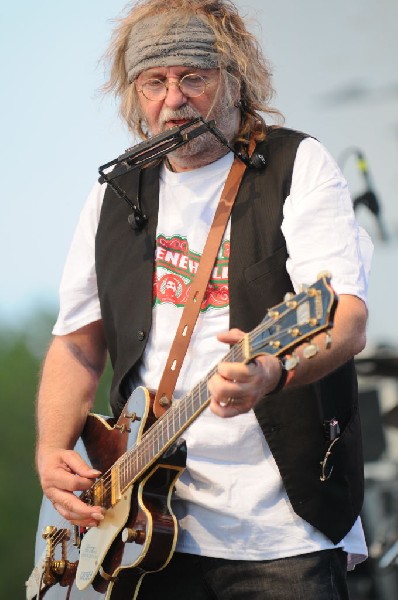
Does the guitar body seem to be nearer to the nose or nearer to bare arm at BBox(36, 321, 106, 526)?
bare arm at BBox(36, 321, 106, 526)

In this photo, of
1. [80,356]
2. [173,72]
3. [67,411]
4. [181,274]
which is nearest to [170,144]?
[173,72]

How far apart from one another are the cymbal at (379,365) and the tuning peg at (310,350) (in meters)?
2.07

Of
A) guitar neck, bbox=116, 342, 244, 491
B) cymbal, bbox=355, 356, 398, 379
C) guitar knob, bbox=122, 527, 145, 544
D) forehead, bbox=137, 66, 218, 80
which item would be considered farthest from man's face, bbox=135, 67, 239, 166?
cymbal, bbox=355, 356, 398, 379

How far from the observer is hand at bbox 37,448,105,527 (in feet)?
8.44

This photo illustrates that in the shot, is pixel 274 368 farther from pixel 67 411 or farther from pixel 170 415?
pixel 67 411

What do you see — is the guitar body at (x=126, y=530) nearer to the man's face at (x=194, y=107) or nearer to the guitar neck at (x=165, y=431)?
the guitar neck at (x=165, y=431)

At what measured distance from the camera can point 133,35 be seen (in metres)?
2.82

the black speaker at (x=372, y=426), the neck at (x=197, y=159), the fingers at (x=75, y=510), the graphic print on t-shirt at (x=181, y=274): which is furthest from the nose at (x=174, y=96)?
the black speaker at (x=372, y=426)

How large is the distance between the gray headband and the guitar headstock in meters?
0.94

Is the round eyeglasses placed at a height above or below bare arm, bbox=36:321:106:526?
above

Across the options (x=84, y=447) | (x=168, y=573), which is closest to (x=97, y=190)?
(x=84, y=447)

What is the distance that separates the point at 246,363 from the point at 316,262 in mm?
413

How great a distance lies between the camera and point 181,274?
2621 millimetres

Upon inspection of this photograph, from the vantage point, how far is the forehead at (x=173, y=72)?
2.67 m
